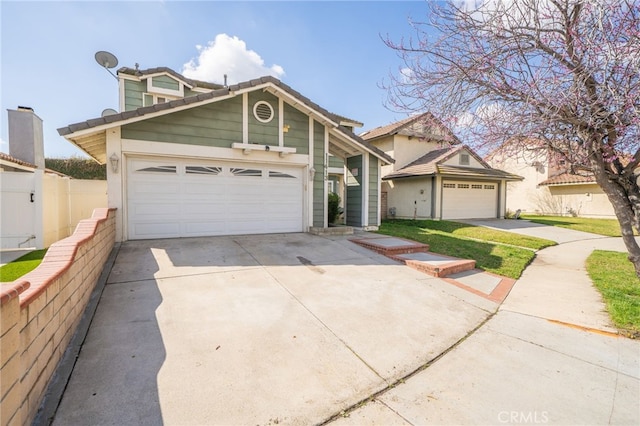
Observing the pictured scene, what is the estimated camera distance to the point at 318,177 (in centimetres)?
962

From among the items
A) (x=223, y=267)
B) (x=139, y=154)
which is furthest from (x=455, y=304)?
(x=139, y=154)

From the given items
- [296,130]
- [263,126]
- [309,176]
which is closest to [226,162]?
[263,126]

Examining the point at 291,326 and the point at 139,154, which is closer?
the point at 291,326

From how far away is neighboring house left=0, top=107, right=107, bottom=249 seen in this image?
704 cm

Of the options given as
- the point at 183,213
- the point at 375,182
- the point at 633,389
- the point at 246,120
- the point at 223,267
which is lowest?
the point at 633,389

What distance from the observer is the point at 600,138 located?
4094mm

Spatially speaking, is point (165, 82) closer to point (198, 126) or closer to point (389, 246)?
point (198, 126)

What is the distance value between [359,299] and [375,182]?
690 centimetres

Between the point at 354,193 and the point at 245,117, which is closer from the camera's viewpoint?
the point at 245,117

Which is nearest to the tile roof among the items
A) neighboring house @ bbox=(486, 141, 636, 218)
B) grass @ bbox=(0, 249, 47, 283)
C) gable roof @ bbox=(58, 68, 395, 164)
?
neighboring house @ bbox=(486, 141, 636, 218)

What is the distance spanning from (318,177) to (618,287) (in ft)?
24.8

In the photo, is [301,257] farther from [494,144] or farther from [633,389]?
[633,389]

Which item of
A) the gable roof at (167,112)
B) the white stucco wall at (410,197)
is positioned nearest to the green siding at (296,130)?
the gable roof at (167,112)

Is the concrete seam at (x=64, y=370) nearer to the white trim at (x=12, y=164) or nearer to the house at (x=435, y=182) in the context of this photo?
the white trim at (x=12, y=164)
